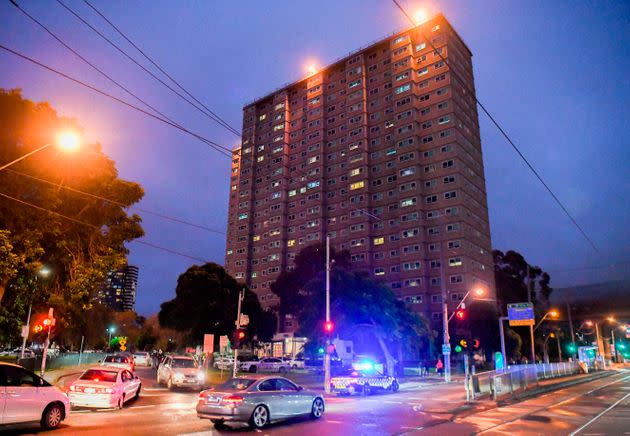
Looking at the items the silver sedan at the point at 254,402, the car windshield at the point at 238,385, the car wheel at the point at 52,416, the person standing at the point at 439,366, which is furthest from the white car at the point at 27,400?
the person standing at the point at 439,366

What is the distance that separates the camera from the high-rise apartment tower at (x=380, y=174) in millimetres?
85188

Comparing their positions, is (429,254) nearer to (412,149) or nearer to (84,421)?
(412,149)

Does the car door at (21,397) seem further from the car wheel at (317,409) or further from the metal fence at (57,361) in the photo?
the metal fence at (57,361)

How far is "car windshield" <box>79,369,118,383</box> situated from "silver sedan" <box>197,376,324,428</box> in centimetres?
557

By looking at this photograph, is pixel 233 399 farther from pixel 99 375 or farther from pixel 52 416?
pixel 99 375

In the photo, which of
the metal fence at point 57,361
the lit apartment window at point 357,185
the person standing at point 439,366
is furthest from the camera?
the lit apartment window at point 357,185

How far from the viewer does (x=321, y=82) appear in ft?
376

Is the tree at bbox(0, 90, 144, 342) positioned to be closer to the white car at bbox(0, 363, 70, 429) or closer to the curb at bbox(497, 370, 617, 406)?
the white car at bbox(0, 363, 70, 429)

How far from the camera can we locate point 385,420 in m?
14.8

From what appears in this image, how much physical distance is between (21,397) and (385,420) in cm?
1034

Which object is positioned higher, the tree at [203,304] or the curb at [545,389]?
the tree at [203,304]

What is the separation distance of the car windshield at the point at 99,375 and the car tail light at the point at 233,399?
21.7ft

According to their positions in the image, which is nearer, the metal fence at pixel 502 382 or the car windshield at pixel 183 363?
the metal fence at pixel 502 382

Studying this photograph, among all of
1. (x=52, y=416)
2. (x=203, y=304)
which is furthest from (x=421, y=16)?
(x=52, y=416)
